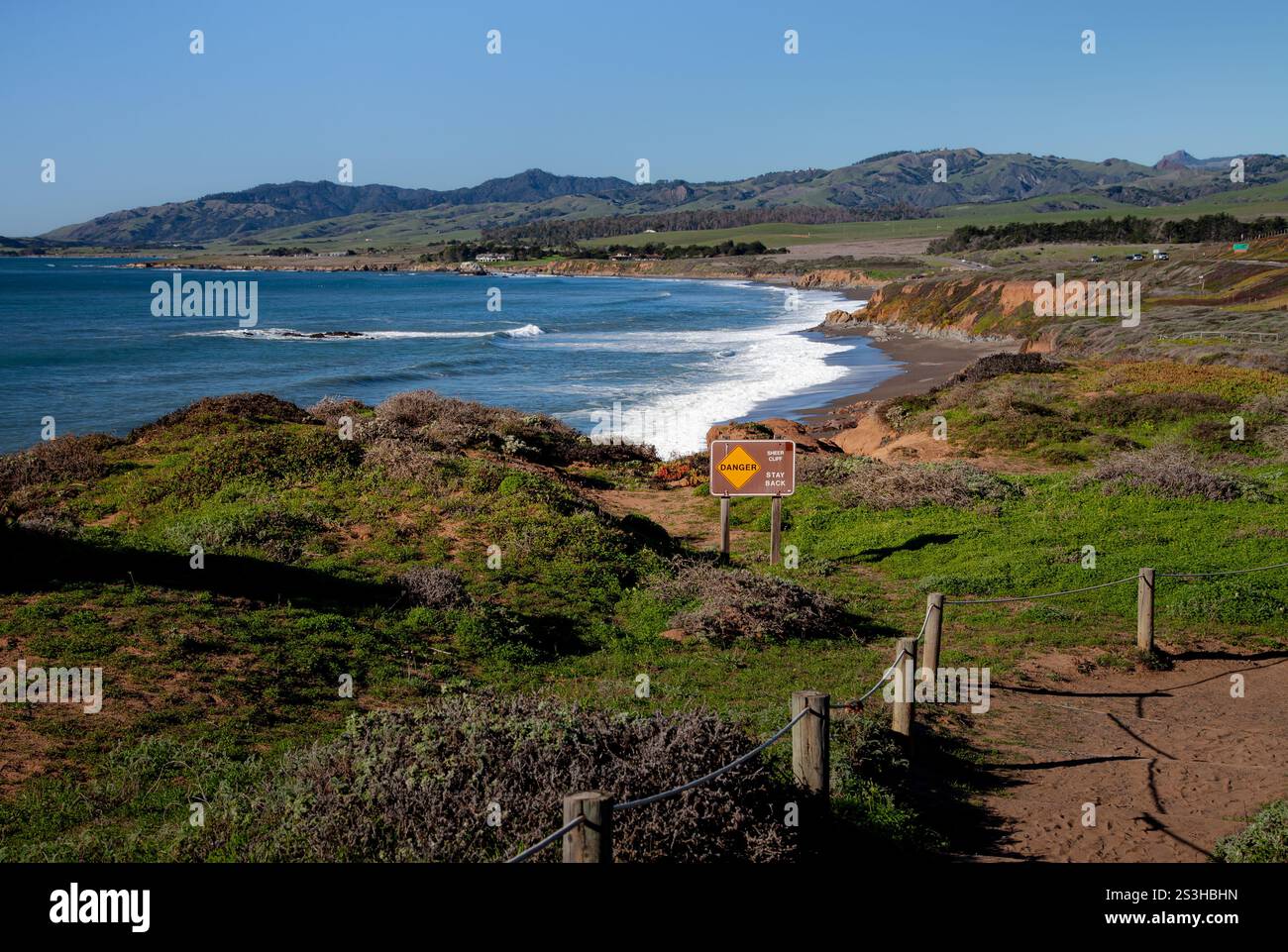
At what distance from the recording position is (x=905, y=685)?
28.2ft

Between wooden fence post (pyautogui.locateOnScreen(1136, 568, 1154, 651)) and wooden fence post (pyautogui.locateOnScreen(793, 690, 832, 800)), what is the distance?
21.1 feet

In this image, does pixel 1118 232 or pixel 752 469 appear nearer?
pixel 752 469

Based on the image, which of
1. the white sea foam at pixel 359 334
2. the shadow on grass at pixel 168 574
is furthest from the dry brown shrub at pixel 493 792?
the white sea foam at pixel 359 334

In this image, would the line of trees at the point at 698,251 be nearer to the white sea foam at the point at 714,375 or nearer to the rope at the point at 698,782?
the white sea foam at the point at 714,375

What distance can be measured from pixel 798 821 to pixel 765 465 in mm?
9086

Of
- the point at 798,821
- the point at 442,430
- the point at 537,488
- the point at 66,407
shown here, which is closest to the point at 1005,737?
the point at 798,821

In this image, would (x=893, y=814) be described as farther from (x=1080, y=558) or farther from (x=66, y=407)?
(x=66, y=407)

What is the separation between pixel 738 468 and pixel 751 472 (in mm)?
211

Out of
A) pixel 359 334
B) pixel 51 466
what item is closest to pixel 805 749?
pixel 51 466

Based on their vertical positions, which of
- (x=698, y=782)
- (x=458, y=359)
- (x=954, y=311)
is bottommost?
(x=698, y=782)

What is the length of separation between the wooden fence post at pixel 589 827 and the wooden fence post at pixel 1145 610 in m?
8.86

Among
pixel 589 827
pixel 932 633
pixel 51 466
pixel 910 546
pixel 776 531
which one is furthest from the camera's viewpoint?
pixel 51 466

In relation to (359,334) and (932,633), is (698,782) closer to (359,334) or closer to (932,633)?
(932,633)

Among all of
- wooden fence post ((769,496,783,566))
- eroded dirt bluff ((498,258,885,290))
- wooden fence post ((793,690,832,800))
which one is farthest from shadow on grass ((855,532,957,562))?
eroded dirt bluff ((498,258,885,290))
